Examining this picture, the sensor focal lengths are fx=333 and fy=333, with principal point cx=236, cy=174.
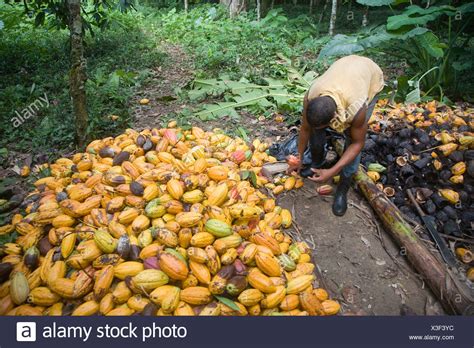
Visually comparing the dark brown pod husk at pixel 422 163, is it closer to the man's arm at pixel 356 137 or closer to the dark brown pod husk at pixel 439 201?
the dark brown pod husk at pixel 439 201

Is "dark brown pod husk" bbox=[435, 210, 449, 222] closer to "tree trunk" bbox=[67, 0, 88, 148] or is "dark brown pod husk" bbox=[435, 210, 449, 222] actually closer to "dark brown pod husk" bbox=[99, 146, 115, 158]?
"dark brown pod husk" bbox=[99, 146, 115, 158]

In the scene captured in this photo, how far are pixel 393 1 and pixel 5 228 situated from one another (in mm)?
5408

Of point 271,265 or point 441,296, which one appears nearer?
point 271,265

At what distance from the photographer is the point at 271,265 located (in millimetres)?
1977

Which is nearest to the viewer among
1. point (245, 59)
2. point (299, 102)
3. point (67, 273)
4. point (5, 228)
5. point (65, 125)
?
point (67, 273)

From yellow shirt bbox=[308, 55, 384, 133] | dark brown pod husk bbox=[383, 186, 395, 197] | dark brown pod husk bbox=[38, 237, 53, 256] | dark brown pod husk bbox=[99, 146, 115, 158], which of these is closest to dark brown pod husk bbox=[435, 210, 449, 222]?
dark brown pod husk bbox=[383, 186, 395, 197]

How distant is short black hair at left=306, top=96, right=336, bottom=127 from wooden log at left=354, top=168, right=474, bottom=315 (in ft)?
3.27

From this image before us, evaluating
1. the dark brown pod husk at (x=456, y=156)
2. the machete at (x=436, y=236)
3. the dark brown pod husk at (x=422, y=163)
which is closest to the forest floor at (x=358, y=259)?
the machete at (x=436, y=236)

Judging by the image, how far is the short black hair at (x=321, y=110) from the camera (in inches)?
85.0

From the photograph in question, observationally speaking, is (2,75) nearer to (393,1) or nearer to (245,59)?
(245,59)

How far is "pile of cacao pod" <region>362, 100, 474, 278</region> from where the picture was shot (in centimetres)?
288

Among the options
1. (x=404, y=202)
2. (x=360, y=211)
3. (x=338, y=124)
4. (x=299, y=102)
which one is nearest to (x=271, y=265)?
(x=338, y=124)

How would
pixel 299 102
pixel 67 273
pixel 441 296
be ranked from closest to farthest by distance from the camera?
pixel 67 273
pixel 441 296
pixel 299 102

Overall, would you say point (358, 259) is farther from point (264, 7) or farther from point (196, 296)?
point (264, 7)
